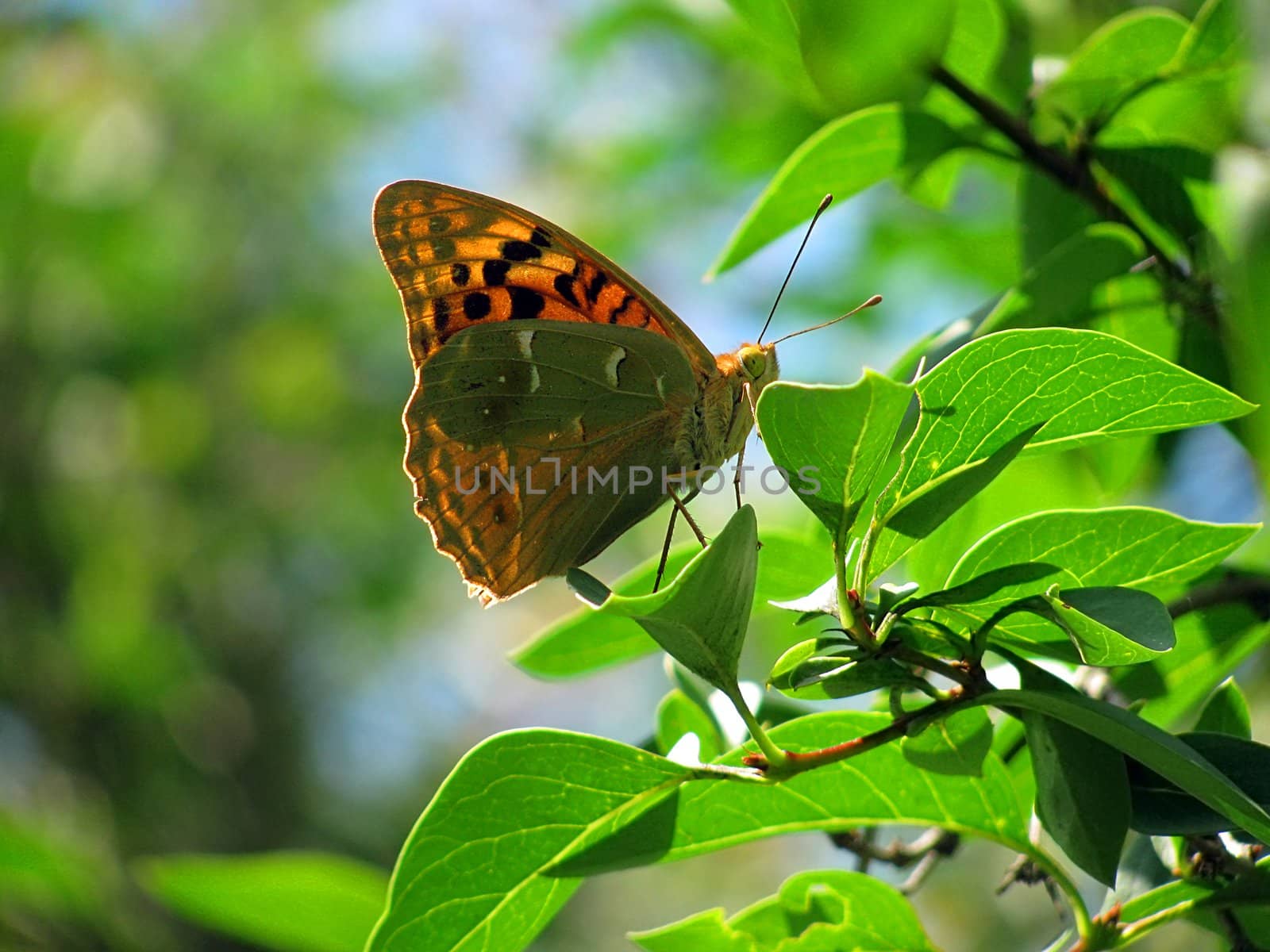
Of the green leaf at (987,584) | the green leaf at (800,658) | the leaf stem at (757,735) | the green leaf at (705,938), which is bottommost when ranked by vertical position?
the green leaf at (705,938)

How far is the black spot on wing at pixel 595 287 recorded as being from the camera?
4.36 feet

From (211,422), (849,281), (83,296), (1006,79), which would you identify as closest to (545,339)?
(1006,79)

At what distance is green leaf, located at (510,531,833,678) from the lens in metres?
1.02

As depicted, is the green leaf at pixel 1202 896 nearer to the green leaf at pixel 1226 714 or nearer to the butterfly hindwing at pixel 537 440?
the green leaf at pixel 1226 714

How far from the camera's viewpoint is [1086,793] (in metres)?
0.74

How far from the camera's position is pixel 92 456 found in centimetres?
598

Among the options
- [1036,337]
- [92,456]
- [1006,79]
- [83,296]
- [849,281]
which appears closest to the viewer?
[1036,337]

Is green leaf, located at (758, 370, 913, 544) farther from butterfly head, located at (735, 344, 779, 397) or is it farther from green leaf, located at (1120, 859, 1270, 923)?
butterfly head, located at (735, 344, 779, 397)

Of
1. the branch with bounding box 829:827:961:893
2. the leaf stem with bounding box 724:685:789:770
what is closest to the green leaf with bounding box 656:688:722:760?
the branch with bounding box 829:827:961:893

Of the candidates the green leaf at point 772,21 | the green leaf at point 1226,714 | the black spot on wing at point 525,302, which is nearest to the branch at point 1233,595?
the green leaf at point 1226,714

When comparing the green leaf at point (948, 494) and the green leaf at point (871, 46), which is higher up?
the green leaf at point (871, 46)

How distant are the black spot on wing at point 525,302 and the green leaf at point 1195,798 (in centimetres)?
84

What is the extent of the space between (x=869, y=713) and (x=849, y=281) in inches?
55.3

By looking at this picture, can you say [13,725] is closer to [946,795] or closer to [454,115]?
[454,115]
